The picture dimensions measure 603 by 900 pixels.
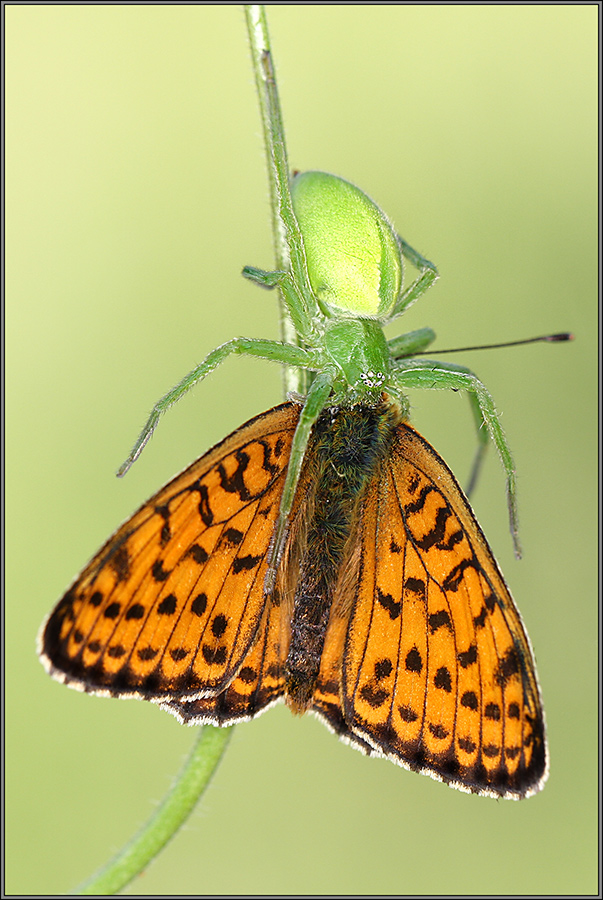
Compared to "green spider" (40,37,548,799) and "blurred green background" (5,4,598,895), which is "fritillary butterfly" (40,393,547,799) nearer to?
"green spider" (40,37,548,799)

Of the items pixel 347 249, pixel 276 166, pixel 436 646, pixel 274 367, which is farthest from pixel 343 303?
pixel 274 367

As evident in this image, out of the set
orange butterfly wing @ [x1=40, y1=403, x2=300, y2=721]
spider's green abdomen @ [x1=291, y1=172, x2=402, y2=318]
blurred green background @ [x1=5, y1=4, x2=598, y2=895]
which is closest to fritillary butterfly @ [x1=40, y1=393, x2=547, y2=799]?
orange butterfly wing @ [x1=40, y1=403, x2=300, y2=721]

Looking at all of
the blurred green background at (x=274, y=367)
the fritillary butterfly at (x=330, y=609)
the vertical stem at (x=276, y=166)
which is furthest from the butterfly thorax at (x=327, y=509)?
the blurred green background at (x=274, y=367)

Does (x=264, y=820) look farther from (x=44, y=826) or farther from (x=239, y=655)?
(x=239, y=655)

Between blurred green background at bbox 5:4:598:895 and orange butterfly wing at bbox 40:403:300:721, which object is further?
blurred green background at bbox 5:4:598:895

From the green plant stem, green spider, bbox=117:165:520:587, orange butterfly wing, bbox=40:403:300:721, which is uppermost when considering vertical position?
green spider, bbox=117:165:520:587

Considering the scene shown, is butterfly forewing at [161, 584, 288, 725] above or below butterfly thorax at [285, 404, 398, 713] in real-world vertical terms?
below

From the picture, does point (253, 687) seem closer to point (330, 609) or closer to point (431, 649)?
point (330, 609)
